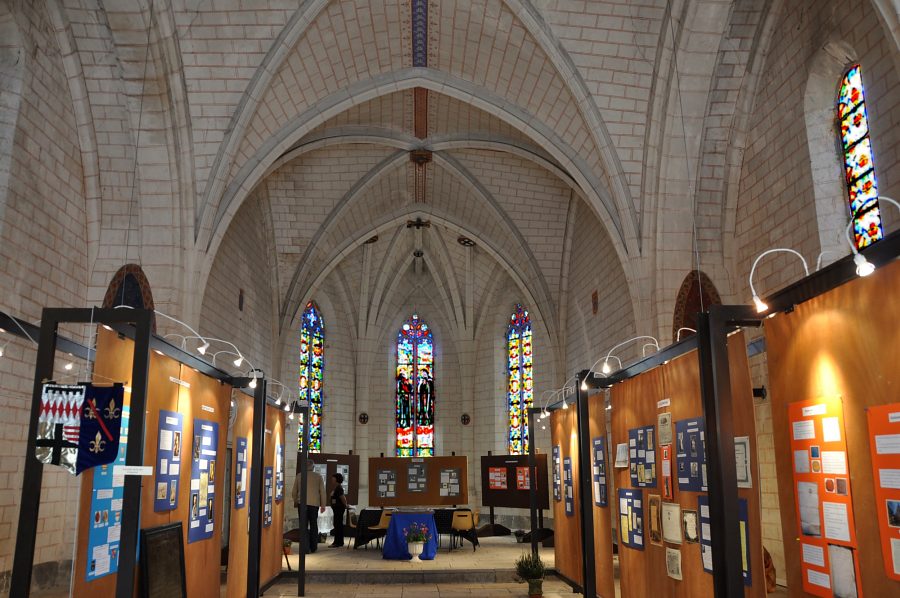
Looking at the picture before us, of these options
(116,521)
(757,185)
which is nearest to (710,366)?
(116,521)

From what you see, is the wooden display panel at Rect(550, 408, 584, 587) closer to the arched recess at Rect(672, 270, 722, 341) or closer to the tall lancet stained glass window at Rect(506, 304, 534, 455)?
the arched recess at Rect(672, 270, 722, 341)

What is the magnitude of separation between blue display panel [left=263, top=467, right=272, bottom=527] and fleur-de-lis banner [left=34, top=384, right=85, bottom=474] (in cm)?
434

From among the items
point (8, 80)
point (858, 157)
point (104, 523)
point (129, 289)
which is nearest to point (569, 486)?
point (858, 157)

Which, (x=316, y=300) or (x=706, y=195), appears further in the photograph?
(x=316, y=300)

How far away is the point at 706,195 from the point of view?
10.1 m

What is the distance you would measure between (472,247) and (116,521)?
14.2m

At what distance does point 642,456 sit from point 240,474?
3922 millimetres

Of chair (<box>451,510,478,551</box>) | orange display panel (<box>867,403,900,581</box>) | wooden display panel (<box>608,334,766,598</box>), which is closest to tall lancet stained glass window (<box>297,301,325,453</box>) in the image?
chair (<box>451,510,478,551</box>)

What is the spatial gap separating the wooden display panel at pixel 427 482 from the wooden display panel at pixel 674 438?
834cm

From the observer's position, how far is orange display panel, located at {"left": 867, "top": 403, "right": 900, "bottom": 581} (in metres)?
3.14

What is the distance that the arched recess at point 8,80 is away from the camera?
7.54 meters

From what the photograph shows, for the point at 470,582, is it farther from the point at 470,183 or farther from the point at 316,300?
the point at 316,300

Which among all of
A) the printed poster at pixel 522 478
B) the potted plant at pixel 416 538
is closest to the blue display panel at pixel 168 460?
the potted plant at pixel 416 538

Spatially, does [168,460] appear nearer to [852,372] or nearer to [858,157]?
[852,372]
